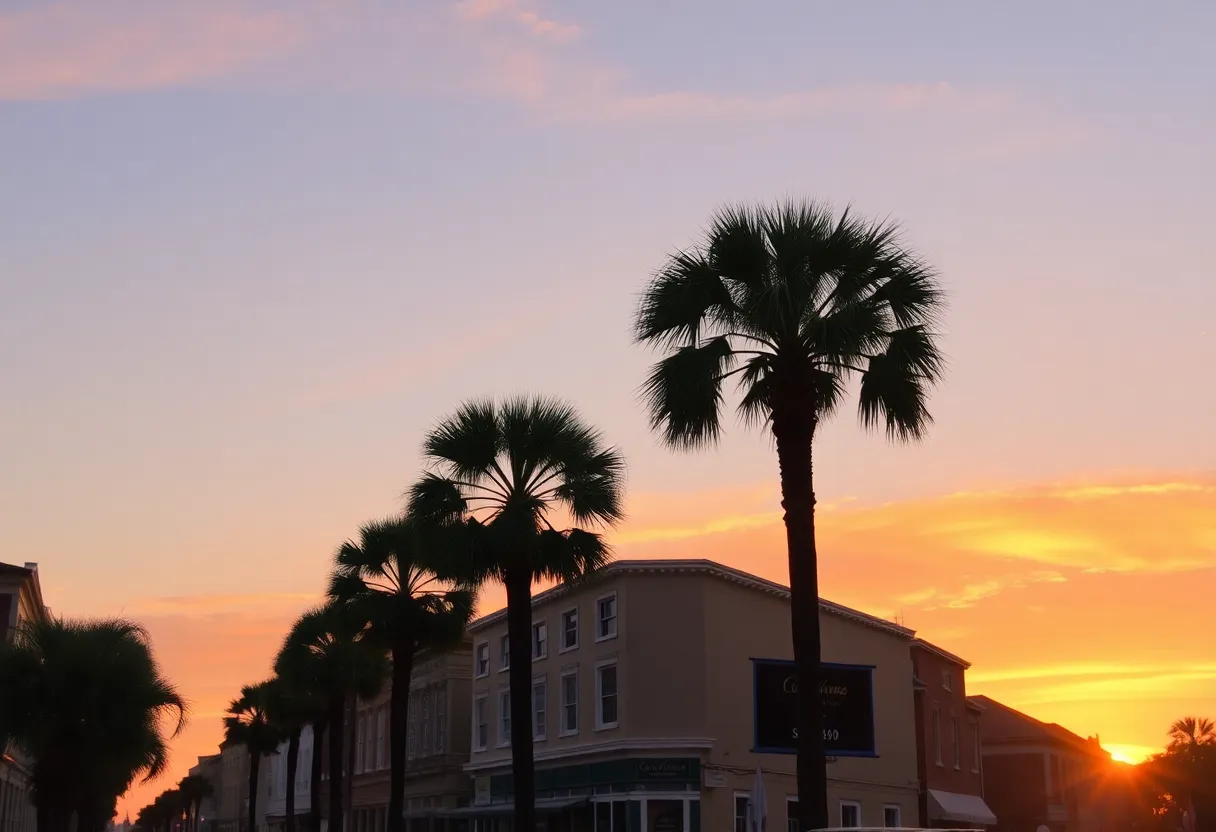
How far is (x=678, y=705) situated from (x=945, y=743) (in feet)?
57.7

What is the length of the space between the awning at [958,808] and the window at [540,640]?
16056 mm

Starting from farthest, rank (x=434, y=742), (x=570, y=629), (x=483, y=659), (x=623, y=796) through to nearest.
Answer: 1. (x=434, y=742)
2. (x=483, y=659)
3. (x=570, y=629)
4. (x=623, y=796)

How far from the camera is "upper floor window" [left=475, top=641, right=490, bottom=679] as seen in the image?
185 feet

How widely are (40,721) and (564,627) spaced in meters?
22.2

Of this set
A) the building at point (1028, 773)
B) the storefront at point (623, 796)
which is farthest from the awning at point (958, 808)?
the storefront at point (623, 796)

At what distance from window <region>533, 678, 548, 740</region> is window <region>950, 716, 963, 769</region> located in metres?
18.1

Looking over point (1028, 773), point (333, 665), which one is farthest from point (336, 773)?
point (1028, 773)

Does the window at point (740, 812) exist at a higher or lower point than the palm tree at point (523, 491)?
lower

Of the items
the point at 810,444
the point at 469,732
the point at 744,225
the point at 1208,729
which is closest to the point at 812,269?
the point at 744,225

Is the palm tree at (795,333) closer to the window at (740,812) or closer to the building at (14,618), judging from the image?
the window at (740,812)

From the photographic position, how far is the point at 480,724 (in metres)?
56.5

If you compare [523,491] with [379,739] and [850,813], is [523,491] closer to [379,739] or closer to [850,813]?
[850,813]

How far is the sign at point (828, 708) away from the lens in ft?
135

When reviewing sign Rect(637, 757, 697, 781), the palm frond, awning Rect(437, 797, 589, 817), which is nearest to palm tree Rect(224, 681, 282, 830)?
awning Rect(437, 797, 589, 817)
